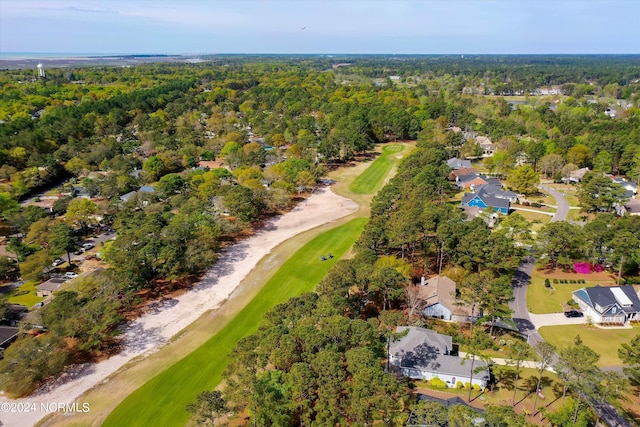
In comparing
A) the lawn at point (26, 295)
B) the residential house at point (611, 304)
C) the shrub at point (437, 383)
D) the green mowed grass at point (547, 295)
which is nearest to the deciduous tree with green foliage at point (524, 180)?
the green mowed grass at point (547, 295)

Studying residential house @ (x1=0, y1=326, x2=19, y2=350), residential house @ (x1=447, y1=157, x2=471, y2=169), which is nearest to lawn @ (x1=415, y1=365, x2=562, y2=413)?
residential house @ (x1=0, y1=326, x2=19, y2=350)

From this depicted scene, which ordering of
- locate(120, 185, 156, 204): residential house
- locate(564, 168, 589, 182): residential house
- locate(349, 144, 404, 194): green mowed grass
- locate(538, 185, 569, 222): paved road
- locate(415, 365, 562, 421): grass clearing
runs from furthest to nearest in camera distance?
1. locate(349, 144, 404, 194): green mowed grass
2. locate(564, 168, 589, 182): residential house
3. locate(120, 185, 156, 204): residential house
4. locate(538, 185, 569, 222): paved road
5. locate(415, 365, 562, 421): grass clearing

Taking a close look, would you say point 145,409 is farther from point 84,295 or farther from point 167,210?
point 167,210

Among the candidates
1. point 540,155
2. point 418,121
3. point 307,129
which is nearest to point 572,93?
point 418,121

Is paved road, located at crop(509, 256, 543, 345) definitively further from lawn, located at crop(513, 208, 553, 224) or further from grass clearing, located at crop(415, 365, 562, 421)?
lawn, located at crop(513, 208, 553, 224)

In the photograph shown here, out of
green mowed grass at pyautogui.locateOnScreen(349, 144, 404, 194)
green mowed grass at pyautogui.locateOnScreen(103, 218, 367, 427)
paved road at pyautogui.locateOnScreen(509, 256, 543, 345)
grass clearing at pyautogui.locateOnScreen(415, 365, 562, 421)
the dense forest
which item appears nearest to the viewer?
the dense forest

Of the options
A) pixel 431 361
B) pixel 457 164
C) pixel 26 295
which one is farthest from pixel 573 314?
pixel 26 295
